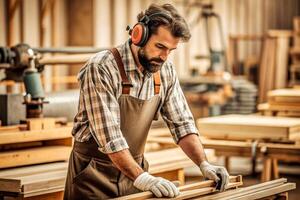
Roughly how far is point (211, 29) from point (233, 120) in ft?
30.0

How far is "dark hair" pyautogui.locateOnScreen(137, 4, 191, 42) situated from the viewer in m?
4.25

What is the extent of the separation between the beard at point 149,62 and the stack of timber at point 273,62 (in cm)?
1264

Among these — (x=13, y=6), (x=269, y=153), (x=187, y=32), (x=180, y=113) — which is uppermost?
(x=13, y=6)

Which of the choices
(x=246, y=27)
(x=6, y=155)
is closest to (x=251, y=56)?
(x=246, y=27)

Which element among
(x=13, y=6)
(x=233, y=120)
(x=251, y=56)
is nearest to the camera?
(x=233, y=120)

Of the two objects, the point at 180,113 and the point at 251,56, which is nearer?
the point at 180,113

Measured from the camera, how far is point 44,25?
1237cm

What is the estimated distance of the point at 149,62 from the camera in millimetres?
4312

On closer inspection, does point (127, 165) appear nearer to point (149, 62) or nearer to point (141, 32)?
point (149, 62)

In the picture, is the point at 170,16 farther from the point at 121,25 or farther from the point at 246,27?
the point at 246,27

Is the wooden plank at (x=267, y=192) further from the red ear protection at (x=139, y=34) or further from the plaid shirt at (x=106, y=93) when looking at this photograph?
the red ear protection at (x=139, y=34)

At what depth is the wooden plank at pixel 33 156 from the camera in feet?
18.4

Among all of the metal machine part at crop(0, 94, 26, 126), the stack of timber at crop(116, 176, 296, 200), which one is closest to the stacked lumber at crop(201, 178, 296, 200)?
the stack of timber at crop(116, 176, 296, 200)

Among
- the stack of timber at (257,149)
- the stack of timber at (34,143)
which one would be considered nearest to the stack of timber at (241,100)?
the stack of timber at (257,149)
